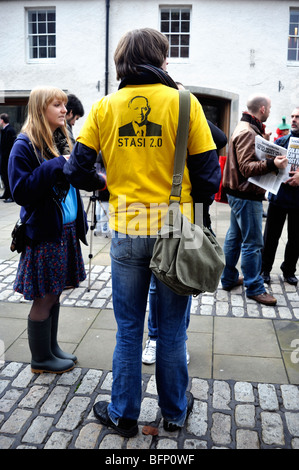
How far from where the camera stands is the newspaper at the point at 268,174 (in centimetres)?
411

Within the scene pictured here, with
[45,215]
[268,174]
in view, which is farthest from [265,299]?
[45,215]

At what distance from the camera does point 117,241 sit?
2215mm

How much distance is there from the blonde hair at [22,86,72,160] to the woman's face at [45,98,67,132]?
0.02 meters

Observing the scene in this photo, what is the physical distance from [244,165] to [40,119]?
2078 mm

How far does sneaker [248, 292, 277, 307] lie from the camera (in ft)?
14.0

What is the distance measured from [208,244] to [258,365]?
4.91 ft

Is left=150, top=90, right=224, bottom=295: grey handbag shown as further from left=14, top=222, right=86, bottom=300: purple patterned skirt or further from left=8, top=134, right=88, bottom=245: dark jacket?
left=14, top=222, right=86, bottom=300: purple patterned skirt

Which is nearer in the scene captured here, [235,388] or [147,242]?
[147,242]

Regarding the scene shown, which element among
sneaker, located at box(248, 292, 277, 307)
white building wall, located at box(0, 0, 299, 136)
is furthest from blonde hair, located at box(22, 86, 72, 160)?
white building wall, located at box(0, 0, 299, 136)

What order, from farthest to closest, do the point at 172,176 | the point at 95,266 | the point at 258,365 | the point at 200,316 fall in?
1. the point at 95,266
2. the point at 200,316
3. the point at 258,365
4. the point at 172,176

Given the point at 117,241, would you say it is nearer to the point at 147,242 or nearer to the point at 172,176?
the point at 147,242

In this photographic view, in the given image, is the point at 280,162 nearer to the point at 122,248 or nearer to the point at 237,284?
the point at 237,284
